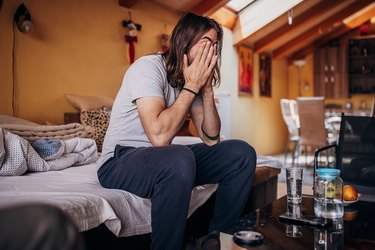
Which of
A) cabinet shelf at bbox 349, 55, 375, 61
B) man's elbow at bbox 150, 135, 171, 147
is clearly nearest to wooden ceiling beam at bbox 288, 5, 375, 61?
cabinet shelf at bbox 349, 55, 375, 61

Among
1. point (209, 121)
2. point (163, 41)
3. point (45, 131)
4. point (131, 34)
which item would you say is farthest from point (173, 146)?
point (163, 41)

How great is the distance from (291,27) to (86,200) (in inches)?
215

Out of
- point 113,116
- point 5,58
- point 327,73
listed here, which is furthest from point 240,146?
point 327,73

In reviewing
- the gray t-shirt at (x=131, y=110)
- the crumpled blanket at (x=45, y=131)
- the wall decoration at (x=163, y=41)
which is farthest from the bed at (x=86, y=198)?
the wall decoration at (x=163, y=41)

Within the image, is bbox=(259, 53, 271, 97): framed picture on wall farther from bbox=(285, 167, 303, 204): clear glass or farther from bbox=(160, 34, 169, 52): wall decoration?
bbox=(285, 167, 303, 204): clear glass

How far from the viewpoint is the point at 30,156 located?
1.73 metres

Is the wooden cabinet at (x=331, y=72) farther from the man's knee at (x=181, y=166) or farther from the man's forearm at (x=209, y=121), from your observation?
the man's knee at (x=181, y=166)

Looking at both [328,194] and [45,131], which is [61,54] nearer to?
[45,131]

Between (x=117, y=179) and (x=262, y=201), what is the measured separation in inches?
40.7

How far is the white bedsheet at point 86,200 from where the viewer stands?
3.80 feet

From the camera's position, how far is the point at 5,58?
2732 millimetres

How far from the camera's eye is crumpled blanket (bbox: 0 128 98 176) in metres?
1.62

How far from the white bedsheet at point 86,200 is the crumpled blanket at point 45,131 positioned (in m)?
0.40

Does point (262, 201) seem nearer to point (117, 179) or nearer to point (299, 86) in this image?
point (117, 179)
